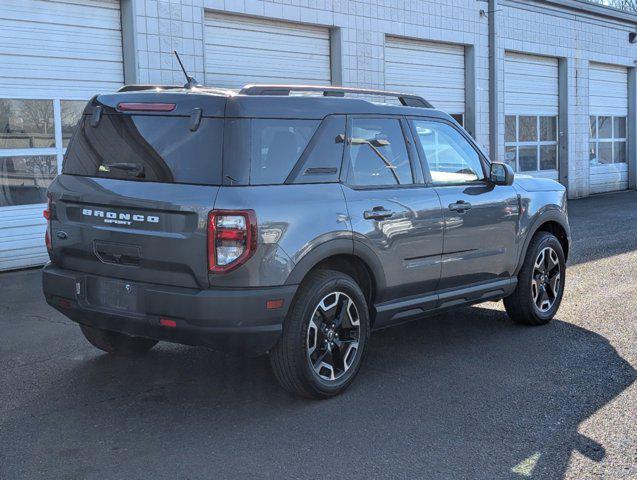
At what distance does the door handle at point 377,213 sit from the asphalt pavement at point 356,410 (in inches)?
43.6

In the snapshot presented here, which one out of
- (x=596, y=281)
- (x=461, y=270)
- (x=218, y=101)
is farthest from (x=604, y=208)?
(x=218, y=101)

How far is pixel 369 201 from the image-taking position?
508 cm

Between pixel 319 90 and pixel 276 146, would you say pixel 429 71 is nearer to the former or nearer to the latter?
pixel 319 90

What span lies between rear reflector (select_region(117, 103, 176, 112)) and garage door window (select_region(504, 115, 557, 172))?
48.7 ft

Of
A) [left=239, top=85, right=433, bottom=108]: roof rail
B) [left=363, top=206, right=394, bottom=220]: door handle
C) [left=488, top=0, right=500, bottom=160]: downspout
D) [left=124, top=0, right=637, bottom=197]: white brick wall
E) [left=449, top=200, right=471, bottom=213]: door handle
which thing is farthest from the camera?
[left=488, top=0, right=500, bottom=160]: downspout

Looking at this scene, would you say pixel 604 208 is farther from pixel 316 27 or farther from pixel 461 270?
pixel 461 270

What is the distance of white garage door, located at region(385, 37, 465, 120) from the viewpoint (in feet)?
50.4

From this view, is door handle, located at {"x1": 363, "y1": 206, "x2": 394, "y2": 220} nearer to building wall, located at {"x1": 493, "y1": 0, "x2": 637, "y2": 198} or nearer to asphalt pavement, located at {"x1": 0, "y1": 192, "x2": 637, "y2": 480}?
asphalt pavement, located at {"x1": 0, "y1": 192, "x2": 637, "y2": 480}

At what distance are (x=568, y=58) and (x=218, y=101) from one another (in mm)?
17974

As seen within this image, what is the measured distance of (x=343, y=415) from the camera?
4.61 metres

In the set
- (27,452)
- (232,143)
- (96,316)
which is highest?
(232,143)

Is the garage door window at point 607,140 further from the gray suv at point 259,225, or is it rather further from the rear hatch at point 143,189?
the rear hatch at point 143,189

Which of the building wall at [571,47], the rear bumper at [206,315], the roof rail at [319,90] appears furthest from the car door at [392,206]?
the building wall at [571,47]

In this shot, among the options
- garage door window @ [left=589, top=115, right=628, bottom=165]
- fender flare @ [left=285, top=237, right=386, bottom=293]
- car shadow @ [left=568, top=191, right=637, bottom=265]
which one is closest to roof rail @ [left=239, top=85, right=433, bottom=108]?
fender flare @ [left=285, top=237, right=386, bottom=293]
